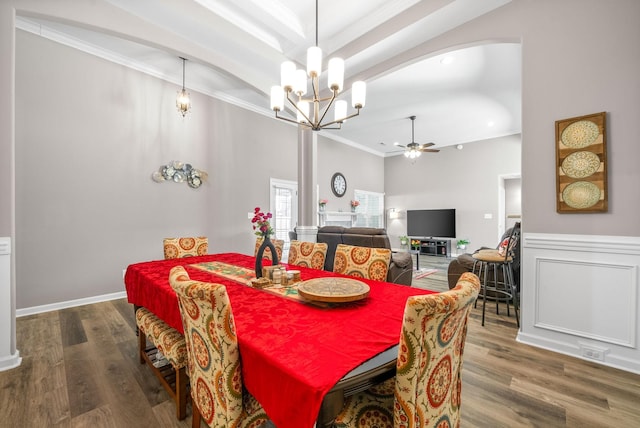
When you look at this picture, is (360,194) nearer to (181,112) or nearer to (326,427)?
(181,112)

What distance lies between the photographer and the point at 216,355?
97 centimetres

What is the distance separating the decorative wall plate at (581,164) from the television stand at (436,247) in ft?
18.6

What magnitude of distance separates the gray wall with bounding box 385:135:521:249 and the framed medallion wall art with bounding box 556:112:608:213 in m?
5.25

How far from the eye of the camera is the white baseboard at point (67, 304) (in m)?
2.99

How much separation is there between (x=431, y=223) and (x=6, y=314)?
317 inches

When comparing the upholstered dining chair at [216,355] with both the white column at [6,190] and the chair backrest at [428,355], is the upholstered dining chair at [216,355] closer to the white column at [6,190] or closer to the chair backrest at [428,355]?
the chair backrest at [428,355]

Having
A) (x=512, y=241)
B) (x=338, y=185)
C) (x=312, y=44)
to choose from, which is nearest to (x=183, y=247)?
(x=312, y=44)

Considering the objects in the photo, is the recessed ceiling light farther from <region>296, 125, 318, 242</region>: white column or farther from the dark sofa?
the dark sofa

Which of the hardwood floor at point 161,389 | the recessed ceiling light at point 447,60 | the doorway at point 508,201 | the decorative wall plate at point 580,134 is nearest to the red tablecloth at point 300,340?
the hardwood floor at point 161,389

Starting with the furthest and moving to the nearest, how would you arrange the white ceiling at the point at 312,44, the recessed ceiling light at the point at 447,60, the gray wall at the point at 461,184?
the gray wall at the point at 461,184 → the recessed ceiling light at the point at 447,60 → the white ceiling at the point at 312,44

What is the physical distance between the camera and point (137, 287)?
2.02 meters

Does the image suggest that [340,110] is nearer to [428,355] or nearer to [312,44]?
[312,44]

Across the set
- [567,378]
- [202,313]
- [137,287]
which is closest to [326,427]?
[202,313]

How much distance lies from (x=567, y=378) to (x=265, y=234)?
2.31m
